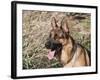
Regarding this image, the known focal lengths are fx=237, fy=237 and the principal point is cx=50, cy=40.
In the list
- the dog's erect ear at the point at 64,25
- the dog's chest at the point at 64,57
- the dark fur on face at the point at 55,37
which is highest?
the dog's erect ear at the point at 64,25

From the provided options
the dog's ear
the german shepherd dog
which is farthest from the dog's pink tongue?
the dog's ear

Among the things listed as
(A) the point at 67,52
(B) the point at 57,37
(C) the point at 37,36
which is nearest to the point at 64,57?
(A) the point at 67,52

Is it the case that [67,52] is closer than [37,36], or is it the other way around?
[37,36]

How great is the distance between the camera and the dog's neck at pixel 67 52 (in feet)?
6.25

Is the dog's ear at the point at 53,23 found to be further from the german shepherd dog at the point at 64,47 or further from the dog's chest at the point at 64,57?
the dog's chest at the point at 64,57

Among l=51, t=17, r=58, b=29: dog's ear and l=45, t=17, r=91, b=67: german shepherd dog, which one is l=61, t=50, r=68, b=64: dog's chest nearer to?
l=45, t=17, r=91, b=67: german shepherd dog

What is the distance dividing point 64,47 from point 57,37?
10 centimetres

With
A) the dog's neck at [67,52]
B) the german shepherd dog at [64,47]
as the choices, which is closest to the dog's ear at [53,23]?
the german shepherd dog at [64,47]

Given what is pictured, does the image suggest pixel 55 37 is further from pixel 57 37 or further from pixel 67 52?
pixel 67 52

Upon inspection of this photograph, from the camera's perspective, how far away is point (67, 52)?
6.30ft

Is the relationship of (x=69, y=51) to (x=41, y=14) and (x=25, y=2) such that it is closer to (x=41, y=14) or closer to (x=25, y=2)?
(x=41, y=14)

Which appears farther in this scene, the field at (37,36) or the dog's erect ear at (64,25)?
the dog's erect ear at (64,25)
